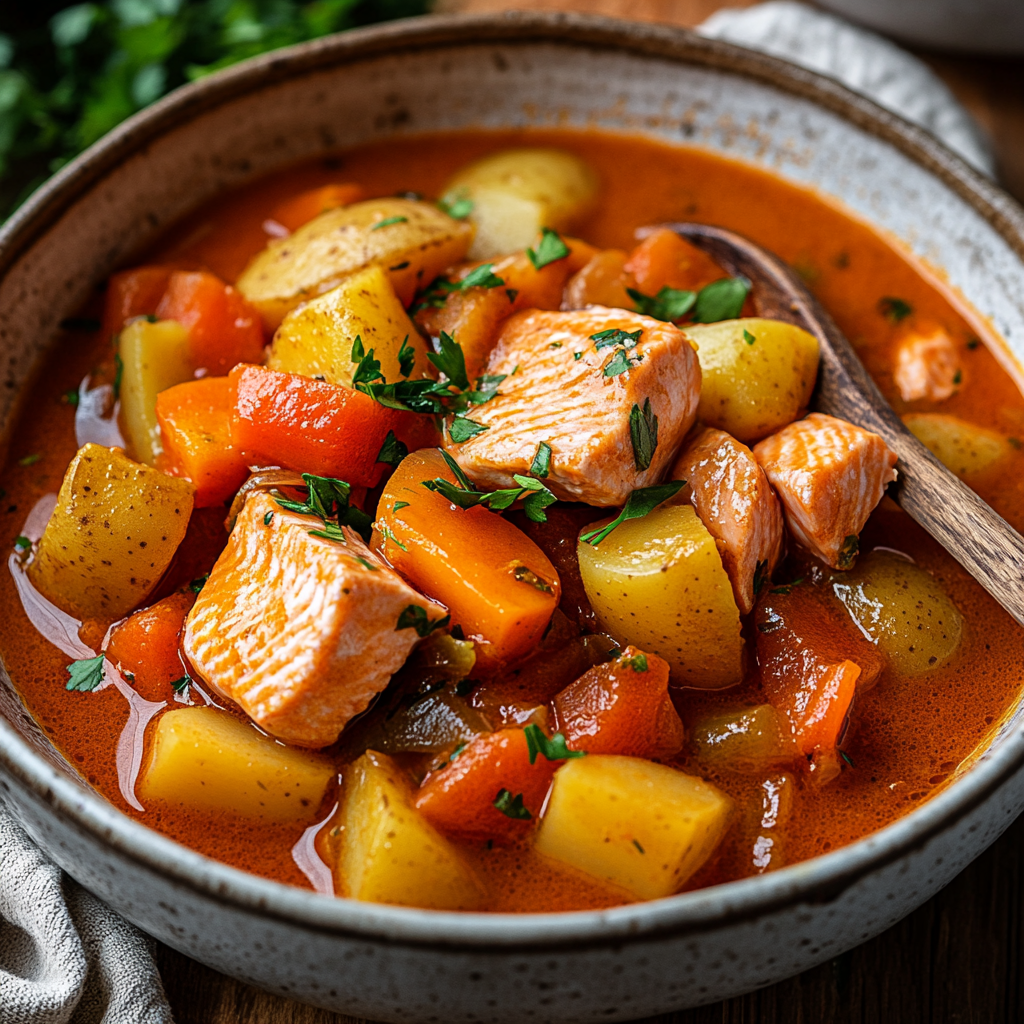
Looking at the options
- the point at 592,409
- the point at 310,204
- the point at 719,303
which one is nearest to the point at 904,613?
the point at 592,409

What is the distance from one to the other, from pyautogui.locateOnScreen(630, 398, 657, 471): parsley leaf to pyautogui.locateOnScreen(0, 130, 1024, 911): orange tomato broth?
522 mm

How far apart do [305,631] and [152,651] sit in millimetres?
439

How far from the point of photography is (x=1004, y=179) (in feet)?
12.3

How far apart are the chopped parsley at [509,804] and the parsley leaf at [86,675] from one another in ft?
3.05

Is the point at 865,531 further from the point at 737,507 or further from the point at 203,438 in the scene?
the point at 203,438

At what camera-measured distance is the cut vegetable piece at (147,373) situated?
105 inches

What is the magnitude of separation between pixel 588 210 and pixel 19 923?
2.41 meters

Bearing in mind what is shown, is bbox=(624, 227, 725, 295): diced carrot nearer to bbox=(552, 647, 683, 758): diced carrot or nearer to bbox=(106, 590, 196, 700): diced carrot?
bbox=(552, 647, 683, 758): diced carrot

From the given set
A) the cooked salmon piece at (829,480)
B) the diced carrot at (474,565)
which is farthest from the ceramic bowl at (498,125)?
the diced carrot at (474,565)

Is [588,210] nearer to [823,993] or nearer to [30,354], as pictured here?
[30,354]

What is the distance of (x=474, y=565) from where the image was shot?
2.24 m

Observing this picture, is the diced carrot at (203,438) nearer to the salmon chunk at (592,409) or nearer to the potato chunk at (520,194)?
the salmon chunk at (592,409)

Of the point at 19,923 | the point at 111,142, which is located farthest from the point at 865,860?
the point at 111,142

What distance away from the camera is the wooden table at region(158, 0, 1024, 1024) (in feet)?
7.47
